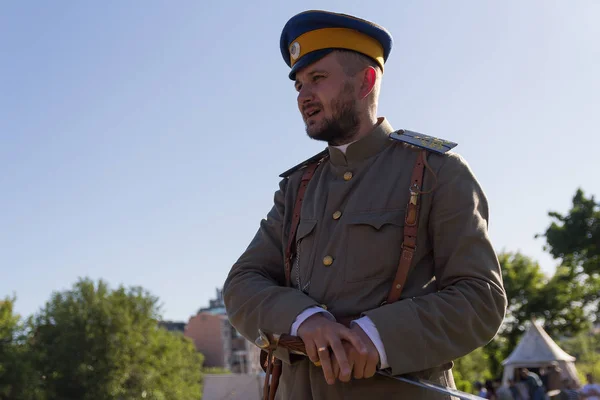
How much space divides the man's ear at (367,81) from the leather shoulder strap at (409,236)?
37 centimetres

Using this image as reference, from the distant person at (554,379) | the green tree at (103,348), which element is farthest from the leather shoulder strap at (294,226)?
the green tree at (103,348)

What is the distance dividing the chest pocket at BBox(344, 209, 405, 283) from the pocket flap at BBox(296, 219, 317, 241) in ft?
0.60

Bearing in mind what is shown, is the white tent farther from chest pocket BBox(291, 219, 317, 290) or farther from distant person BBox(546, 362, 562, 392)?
chest pocket BBox(291, 219, 317, 290)

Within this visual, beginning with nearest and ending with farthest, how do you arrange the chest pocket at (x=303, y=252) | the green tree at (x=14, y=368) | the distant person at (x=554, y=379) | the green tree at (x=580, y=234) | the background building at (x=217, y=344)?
the chest pocket at (x=303, y=252) < the distant person at (x=554, y=379) < the green tree at (x=580, y=234) < the green tree at (x=14, y=368) < the background building at (x=217, y=344)

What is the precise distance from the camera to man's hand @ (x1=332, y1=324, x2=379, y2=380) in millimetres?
1954

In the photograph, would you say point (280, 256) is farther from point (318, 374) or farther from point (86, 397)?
point (86, 397)

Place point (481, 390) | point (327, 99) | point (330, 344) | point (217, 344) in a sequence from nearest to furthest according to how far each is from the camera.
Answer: point (330, 344) → point (327, 99) → point (481, 390) → point (217, 344)

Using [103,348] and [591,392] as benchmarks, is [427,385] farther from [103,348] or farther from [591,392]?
[103,348]

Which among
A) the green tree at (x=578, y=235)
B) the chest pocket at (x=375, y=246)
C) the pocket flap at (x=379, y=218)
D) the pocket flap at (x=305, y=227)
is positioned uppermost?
the green tree at (x=578, y=235)

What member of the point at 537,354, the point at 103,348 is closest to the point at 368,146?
the point at 537,354

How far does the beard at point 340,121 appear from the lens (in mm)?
2477

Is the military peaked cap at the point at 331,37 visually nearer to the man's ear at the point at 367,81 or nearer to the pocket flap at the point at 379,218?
the man's ear at the point at 367,81

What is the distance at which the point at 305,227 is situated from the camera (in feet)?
8.29

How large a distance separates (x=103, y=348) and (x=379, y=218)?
46.4 meters
